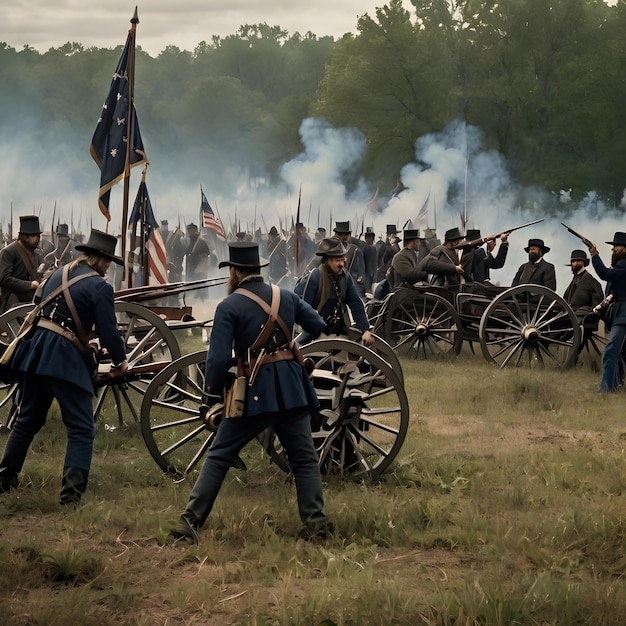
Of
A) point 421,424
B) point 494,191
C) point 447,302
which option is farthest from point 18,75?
point 421,424

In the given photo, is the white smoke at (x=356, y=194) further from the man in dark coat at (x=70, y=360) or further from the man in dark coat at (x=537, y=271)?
the man in dark coat at (x=70, y=360)

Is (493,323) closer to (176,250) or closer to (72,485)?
(72,485)

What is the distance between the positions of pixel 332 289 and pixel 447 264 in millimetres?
4307

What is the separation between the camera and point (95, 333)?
6.50 m

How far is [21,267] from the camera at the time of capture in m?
9.38

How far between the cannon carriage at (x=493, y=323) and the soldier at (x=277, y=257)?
12105mm

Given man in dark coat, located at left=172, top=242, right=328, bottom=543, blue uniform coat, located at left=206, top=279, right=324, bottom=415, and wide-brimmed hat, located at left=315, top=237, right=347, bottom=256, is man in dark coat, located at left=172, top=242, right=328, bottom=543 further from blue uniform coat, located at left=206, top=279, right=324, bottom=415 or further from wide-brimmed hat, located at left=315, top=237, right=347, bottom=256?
wide-brimmed hat, located at left=315, top=237, right=347, bottom=256

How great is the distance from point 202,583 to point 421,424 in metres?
4.16

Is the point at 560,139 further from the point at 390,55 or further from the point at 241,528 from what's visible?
the point at 241,528

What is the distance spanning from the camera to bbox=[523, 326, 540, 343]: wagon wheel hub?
36.7 feet

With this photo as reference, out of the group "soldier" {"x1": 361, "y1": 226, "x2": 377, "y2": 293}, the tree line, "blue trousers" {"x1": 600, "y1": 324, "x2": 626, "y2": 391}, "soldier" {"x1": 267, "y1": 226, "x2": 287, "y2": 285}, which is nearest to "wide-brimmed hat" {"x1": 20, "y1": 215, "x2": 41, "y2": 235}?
"blue trousers" {"x1": 600, "y1": 324, "x2": 626, "y2": 391}

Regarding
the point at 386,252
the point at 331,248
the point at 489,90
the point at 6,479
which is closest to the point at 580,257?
the point at 331,248

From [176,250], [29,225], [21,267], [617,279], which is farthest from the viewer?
[176,250]

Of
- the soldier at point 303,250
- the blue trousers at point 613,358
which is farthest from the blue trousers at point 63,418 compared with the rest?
the soldier at point 303,250
